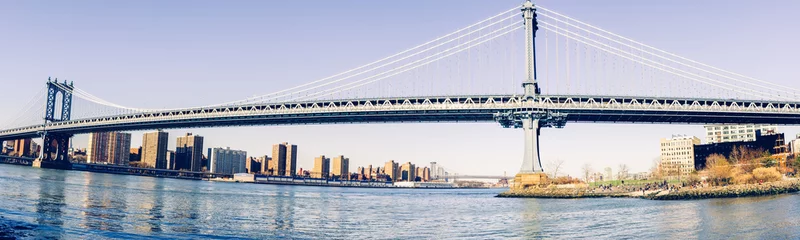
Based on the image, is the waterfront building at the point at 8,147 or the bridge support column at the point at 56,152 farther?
the waterfront building at the point at 8,147

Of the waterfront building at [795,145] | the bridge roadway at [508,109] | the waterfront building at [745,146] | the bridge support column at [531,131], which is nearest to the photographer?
the bridge support column at [531,131]

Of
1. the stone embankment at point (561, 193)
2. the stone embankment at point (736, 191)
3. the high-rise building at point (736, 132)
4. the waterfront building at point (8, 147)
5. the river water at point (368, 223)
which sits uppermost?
the high-rise building at point (736, 132)

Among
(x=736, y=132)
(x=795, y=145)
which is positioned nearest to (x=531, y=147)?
(x=795, y=145)

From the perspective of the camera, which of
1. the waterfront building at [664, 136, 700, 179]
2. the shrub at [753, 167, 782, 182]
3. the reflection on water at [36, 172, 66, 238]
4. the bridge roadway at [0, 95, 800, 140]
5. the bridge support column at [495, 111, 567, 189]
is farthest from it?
the waterfront building at [664, 136, 700, 179]

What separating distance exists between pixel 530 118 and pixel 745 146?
165ft

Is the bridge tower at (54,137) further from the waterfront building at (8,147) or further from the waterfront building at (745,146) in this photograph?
the waterfront building at (745,146)

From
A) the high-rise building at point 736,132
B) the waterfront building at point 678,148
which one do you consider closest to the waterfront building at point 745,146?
the high-rise building at point 736,132

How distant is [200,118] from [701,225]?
7234 centimetres

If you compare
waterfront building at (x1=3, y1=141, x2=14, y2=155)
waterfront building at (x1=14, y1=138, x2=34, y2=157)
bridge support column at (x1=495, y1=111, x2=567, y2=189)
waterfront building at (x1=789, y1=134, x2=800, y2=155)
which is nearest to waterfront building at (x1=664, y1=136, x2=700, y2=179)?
waterfront building at (x1=789, y1=134, x2=800, y2=155)

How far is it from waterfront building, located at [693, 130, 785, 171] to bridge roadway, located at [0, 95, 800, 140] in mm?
19343

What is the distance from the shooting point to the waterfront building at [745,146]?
98.8 m

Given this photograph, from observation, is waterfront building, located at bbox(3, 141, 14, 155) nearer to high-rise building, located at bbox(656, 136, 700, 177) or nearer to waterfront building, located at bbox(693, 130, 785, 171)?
waterfront building, located at bbox(693, 130, 785, 171)

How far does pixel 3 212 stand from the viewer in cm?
2597

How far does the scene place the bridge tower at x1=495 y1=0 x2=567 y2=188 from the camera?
6694 cm
